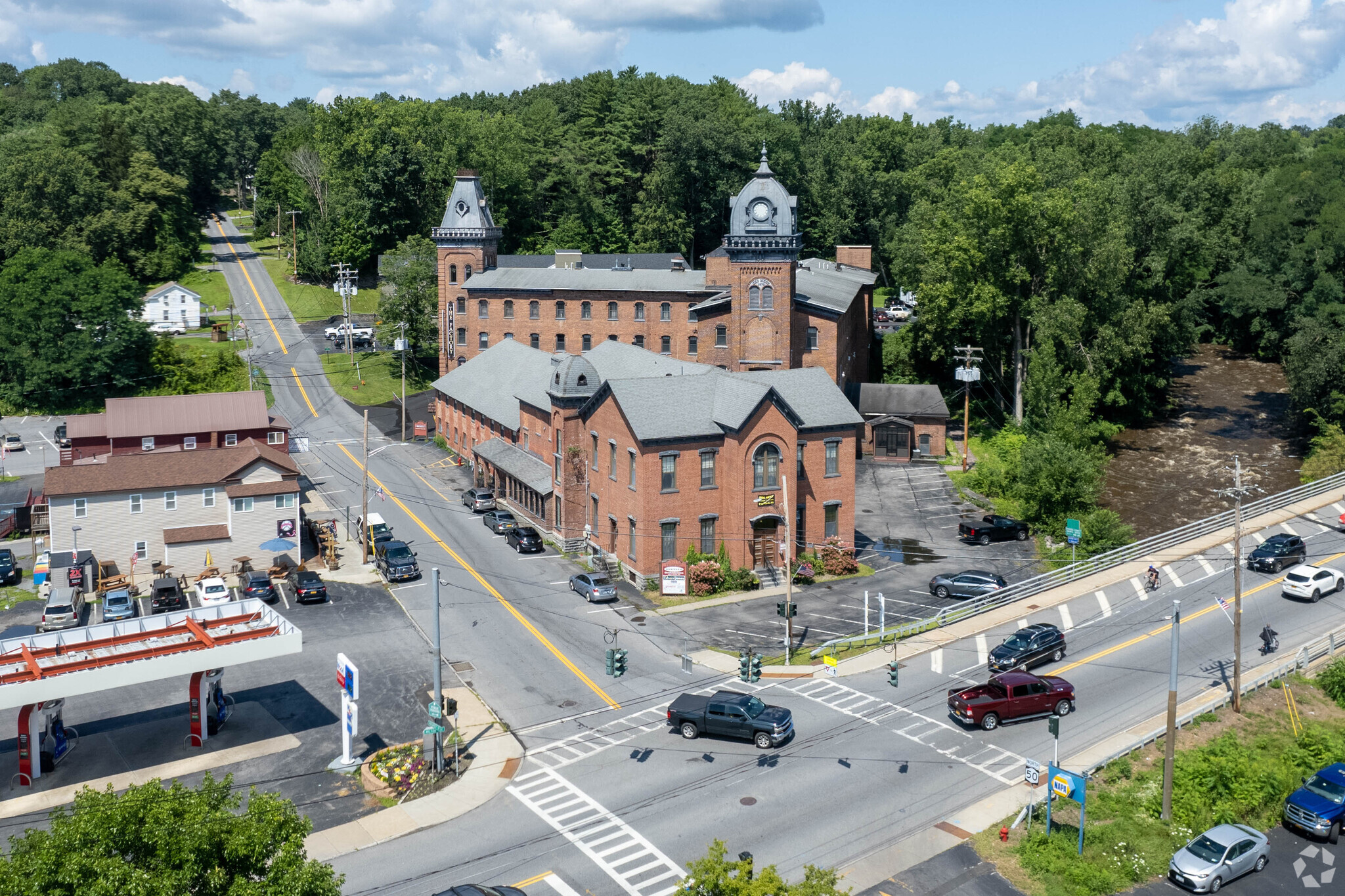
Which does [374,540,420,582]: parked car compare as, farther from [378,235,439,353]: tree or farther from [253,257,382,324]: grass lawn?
[253,257,382,324]: grass lawn

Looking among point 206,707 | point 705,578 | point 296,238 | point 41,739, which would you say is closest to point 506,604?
point 705,578

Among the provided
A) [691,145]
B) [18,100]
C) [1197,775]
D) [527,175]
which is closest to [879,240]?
[691,145]

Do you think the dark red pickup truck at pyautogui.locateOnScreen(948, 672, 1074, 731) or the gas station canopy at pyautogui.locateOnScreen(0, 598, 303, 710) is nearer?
the gas station canopy at pyautogui.locateOnScreen(0, 598, 303, 710)

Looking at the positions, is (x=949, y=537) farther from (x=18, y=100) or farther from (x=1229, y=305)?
(x=18, y=100)

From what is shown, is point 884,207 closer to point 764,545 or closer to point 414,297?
point 414,297

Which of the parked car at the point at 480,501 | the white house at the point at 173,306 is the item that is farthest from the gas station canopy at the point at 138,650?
the white house at the point at 173,306

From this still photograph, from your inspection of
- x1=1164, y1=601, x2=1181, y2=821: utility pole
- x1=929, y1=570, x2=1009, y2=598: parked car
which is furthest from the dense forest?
x1=1164, y1=601, x2=1181, y2=821: utility pole
